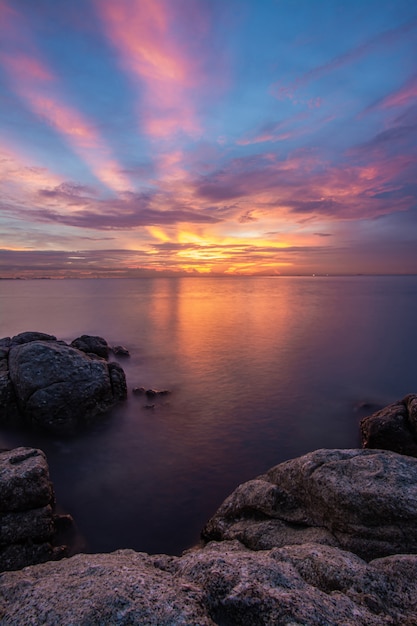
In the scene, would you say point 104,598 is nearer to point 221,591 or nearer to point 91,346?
point 221,591

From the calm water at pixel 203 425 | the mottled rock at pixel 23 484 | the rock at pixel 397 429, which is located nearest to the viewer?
the mottled rock at pixel 23 484

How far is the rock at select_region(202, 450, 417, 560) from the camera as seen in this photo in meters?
6.00

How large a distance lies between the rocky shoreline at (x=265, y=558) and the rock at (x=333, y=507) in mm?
20

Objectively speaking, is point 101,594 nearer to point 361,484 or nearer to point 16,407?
point 361,484

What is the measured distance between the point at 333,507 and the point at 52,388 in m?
12.0

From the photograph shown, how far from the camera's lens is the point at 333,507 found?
6406 millimetres

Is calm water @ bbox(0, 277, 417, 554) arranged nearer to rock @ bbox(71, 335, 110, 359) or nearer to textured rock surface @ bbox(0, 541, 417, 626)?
rock @ bbox(71, 335, 110, 359)

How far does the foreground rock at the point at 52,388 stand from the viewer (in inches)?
542

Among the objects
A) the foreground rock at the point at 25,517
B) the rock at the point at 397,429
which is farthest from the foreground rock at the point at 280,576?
the rock at the point at 397,429

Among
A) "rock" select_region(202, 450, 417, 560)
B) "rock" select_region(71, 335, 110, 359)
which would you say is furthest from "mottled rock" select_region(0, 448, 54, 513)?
"rock" select_region(71, 335, 110, 359)

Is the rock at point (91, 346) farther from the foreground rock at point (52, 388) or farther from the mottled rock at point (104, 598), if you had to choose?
the mottled rock at point (104, 598)

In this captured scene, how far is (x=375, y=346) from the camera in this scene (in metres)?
30.3

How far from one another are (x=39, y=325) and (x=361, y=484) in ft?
140

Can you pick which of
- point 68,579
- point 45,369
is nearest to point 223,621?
point 68,579
